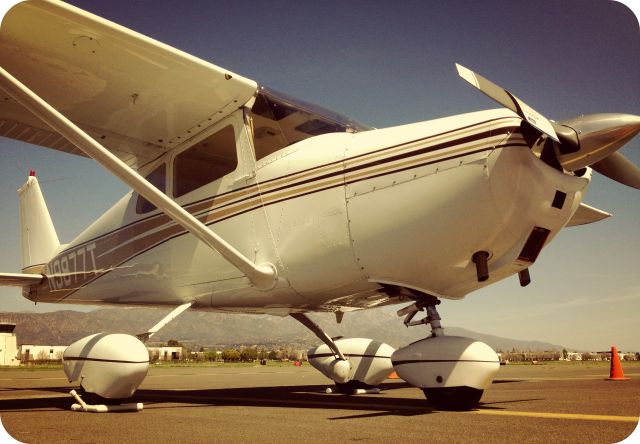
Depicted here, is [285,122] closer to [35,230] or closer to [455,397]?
[455,397]

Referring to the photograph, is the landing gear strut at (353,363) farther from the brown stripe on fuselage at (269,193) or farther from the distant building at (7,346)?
the distant building at (7,346)

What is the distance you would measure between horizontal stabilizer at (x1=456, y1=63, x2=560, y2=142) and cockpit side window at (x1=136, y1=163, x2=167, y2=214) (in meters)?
4.54

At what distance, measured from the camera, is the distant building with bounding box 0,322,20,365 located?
173 feet

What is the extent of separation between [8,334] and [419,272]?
194 feet

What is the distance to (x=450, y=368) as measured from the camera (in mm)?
5371

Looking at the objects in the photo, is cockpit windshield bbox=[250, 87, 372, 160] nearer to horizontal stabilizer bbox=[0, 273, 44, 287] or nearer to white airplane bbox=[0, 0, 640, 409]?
white airplane bbox=[0, 0, 640, 409]

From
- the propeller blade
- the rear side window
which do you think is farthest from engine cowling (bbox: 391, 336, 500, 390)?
the rear side window

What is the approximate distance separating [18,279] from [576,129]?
862cm

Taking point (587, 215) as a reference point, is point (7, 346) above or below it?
below

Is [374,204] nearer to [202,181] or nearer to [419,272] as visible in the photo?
[419,272]

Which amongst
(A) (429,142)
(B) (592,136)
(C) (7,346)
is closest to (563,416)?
(B) (592,136)

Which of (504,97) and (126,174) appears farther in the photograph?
(126,174)

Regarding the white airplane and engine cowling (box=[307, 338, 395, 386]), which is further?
engine cowling (box=[307, 338, 395, 386])

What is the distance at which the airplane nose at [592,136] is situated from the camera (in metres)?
4.69
